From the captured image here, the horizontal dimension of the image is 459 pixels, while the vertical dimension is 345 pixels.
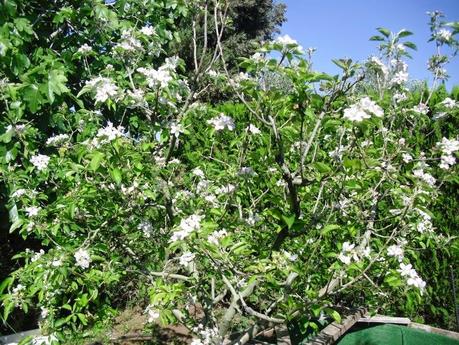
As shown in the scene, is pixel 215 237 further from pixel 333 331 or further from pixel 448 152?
pixel 333 331

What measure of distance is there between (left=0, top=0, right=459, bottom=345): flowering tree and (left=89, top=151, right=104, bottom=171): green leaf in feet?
0.04

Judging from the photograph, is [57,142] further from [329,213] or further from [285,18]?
[285,18]

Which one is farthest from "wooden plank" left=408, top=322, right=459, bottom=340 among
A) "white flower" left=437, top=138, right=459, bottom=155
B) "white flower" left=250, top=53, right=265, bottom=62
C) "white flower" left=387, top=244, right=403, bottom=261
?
"white flower" left=250, top=53, right=265, bottom=62

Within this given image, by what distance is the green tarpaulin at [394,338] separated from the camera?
120 inches

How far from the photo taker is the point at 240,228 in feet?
7.12

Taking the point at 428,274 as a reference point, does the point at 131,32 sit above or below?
above

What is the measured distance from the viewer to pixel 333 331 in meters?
2.78

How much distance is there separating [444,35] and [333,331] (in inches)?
79.7

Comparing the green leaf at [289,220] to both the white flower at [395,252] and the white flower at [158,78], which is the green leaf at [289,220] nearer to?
the white flower at [395,252]

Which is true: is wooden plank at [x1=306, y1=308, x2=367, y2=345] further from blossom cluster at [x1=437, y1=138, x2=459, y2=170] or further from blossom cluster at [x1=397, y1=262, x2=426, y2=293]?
blossom cluster at [x1=437, y1=138, x2=459, y2=170]

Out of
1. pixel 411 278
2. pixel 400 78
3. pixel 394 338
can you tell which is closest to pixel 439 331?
pixel 394 338

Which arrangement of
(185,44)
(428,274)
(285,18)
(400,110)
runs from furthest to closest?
1. (285,18)
2. (185,44)
3. (428,274)
4. (400,110)

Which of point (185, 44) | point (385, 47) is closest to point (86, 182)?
point (385, 47)

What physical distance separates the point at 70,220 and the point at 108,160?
54 centimetres
